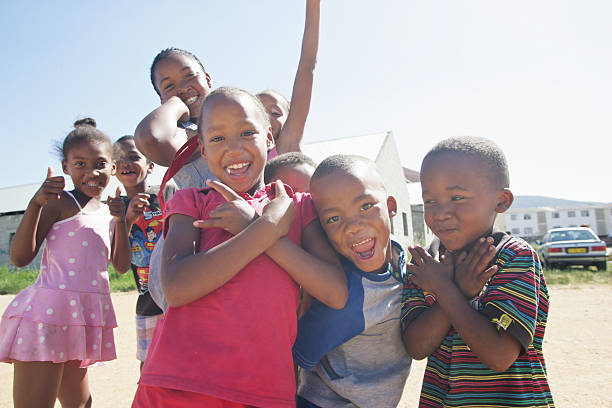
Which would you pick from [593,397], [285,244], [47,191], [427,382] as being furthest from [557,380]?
[47,191]

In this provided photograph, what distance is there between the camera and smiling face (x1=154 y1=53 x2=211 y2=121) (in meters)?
2.22

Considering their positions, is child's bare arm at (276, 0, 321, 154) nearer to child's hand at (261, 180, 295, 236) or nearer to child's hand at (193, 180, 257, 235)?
child's hand at (261, 180, 295, 236)

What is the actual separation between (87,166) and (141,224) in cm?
50

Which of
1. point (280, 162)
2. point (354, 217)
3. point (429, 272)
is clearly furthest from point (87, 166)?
point (429, 272)

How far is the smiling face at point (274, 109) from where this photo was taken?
8.29 feet

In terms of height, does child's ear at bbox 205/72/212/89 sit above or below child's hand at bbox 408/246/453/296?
above

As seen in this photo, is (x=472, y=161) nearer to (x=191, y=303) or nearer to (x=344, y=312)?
(x=344, y=312)

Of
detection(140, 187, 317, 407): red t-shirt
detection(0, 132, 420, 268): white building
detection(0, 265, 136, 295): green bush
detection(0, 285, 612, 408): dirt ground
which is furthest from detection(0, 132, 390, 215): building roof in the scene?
detection(140, 187, 317, 407): red t-shirt

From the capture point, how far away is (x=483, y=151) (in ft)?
5.62

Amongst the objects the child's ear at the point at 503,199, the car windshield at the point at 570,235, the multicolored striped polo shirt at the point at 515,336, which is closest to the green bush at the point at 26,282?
the multicolored striped polo shirt at the point at 515,336

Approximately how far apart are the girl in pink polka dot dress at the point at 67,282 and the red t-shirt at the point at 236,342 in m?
1.26

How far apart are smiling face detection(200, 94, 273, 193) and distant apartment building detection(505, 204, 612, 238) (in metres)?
61.5

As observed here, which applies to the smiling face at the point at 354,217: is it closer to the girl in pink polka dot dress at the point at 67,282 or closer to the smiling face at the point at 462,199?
the smiling face at the point at 462,199

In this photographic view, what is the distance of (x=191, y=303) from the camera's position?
1336 millimetres
